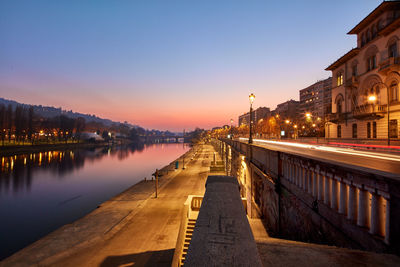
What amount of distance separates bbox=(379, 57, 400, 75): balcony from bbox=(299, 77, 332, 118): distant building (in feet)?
277

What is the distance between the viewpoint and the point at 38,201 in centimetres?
3092

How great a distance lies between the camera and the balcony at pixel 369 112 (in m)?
24.8

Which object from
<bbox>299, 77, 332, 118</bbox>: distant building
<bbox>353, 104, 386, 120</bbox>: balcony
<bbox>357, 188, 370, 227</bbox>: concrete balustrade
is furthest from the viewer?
<bbox>299, 77, 332, 118</bbox>: distant building

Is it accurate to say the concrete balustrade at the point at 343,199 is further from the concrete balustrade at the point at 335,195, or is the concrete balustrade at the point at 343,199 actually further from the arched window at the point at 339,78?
the arched window at the point at 339,78

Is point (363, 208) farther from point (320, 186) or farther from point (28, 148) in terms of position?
point (28, 148)

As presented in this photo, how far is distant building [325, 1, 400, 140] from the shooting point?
2353cm

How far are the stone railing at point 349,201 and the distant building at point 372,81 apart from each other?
65.7ft

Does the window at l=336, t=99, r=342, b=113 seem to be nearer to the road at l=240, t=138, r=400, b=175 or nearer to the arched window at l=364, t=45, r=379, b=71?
the arched window at l=364, t=45, r=379, b=71

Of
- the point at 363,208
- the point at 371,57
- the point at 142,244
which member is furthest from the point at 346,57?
the point at 142,244

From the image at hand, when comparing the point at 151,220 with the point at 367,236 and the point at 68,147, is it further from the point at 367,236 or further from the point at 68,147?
the point at 68,147

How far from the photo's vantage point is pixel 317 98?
113375 mm

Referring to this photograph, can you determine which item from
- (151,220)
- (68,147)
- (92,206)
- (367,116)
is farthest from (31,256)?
(68,147)

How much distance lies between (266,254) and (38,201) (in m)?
39.7

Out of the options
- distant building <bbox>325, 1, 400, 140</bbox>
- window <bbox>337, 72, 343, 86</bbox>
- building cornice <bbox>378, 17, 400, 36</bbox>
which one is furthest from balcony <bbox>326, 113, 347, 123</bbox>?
building cornice <bbox>378, 17, 400, 36</bbox>
